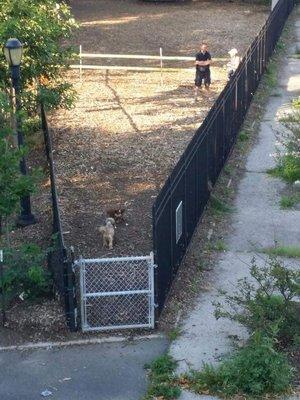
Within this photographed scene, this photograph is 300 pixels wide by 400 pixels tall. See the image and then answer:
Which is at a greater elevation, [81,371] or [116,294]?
[116,294]

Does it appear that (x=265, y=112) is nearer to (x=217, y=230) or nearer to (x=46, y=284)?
(x=217, y=230)

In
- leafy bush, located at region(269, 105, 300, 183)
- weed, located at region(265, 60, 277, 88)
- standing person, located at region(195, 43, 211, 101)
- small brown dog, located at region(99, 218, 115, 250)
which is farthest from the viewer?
weed, located at region(265, 60, 277, 88)

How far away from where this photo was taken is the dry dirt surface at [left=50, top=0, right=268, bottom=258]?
1449 centimetres

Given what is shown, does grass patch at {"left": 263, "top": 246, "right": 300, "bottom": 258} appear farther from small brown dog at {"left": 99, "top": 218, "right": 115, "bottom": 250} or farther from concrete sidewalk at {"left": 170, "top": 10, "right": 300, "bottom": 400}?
small brown dog at {"left": 99, "top": 218, "right": 115, "bottom": 250}

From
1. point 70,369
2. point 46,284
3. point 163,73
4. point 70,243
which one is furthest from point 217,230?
point 163,73

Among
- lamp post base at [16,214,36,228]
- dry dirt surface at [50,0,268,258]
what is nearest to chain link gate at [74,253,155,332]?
dry dirt surface at [50,0,268,258]

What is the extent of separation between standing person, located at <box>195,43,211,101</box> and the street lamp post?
8.82 metres

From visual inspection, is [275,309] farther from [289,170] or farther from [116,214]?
[289,170]

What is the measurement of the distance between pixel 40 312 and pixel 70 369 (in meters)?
1.38

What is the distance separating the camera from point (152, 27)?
32438mm

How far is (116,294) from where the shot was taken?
1048 cm

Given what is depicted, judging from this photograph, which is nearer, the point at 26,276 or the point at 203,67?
the point at 26,276

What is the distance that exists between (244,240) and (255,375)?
14.9ft

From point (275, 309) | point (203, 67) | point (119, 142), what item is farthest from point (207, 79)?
point (275, 309)
